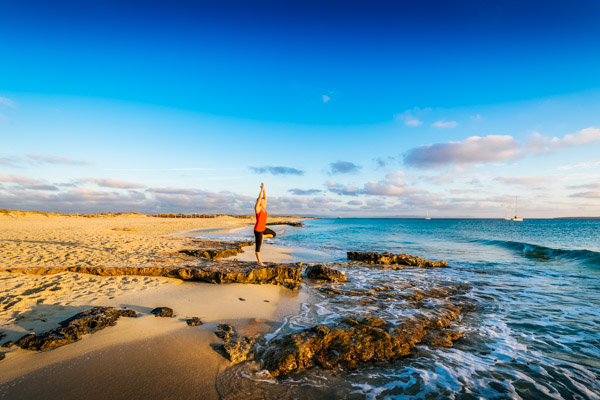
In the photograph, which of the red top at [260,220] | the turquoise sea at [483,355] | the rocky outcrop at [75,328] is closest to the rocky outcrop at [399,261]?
the turquoise sea at [483,355]

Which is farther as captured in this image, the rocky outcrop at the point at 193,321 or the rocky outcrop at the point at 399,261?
the rocky outcrop at the point at 399,261

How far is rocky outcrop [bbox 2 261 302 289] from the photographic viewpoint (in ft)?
26.6

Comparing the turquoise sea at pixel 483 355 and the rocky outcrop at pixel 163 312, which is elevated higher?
the rocky outcrop at pixel 163 312

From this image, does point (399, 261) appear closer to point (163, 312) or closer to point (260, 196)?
point (260, 196)

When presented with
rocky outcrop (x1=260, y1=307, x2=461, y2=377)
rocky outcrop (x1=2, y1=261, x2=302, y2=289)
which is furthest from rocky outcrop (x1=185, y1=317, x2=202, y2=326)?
rocky outcrop (x1=2, y1=261, x2=302, y2=289)

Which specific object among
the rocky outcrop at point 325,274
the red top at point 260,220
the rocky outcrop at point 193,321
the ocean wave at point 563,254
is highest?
the red top at point 260,220

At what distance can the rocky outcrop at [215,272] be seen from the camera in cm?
811

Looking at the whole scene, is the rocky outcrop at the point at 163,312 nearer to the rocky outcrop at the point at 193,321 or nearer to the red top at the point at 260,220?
the rocky outcrop at the point at 193,321

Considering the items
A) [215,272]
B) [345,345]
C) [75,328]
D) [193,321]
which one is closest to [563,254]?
[345,345]

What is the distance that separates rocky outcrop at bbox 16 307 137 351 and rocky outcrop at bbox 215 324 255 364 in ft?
6.39

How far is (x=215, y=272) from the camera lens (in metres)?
8.36

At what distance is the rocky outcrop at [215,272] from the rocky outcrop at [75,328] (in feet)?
9.90

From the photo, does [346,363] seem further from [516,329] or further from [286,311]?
[516,329]

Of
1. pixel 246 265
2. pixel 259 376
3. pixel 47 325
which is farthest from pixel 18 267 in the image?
pixel 259 376
